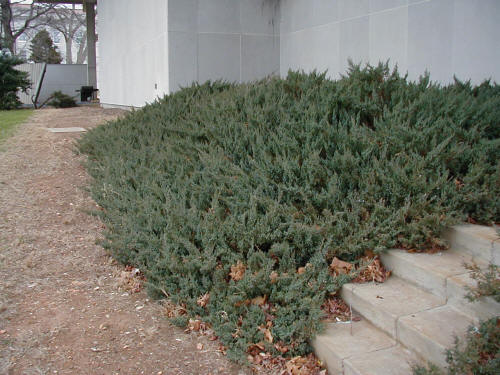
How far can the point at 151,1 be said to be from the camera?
10781mm

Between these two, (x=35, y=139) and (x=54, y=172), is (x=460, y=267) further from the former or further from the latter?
(x=35, y=139)

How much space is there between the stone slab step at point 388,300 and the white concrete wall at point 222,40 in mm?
7101

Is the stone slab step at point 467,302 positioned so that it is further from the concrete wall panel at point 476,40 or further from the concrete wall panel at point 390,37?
the concrete wall panel at point 390,37

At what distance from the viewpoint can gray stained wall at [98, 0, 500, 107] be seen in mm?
6363

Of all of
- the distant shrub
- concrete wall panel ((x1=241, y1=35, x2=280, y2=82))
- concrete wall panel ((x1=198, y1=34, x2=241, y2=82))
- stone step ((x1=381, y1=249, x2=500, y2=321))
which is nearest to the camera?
stone step ((x1=381, y1=249, x2=500, y2=321))

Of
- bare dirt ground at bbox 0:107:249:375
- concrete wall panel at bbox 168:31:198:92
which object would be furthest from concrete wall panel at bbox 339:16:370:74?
bare dirt ground at bbox 0:107:249:375

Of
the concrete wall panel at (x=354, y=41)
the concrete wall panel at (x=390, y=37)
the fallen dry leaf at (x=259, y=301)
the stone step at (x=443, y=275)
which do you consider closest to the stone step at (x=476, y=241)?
the stone step at (x=443, y=275)

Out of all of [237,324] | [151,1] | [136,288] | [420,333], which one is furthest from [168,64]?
[420,333]

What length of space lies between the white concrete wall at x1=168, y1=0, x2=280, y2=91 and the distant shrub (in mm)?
10327

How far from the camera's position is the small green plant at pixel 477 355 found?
93.7 inches

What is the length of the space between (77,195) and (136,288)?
255 cm

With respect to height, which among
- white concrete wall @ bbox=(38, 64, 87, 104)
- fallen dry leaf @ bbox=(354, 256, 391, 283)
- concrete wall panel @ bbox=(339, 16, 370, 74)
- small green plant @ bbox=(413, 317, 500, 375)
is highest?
white concrete wall @ bbox=(38, 64, 87, 104)

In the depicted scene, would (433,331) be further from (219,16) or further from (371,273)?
(219,16)

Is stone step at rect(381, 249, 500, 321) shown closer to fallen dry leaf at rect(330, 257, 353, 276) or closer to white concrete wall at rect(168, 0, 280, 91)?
fallen dry leaf at rect(330, 257, 353, 276)
